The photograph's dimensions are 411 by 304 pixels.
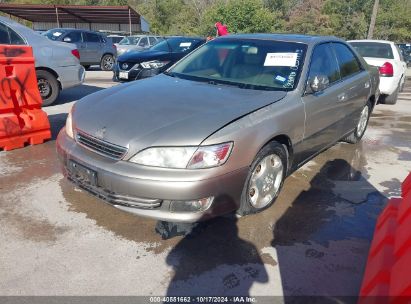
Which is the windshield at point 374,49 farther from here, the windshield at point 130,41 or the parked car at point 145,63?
the windshield at point 130,41

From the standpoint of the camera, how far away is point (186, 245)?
286cm

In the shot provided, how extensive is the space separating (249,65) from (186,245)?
6.63 feet

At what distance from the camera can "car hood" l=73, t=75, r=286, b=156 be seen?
2.70m

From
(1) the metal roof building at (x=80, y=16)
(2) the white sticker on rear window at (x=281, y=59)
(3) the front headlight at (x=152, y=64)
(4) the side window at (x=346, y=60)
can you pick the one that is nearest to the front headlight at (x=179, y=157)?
(2) the white sticker on rear window at (x=281, y=59)

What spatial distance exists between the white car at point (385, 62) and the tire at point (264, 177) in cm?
652

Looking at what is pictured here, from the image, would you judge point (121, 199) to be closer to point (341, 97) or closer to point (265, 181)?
point (265, 181)

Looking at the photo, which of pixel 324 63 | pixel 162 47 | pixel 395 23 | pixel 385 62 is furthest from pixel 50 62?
pixel 395 23

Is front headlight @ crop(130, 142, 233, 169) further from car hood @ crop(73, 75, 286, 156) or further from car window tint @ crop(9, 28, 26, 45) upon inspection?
car window tint @ crop(9, 28, 26, 45)

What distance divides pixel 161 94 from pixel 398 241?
7.35ft

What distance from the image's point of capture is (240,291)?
2.40 metres

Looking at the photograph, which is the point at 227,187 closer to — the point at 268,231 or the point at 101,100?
the point at 268,231

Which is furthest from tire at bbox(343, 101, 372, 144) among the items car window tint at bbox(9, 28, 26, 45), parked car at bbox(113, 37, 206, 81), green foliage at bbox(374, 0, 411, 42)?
green foliage at bbox(374, 0, 411, 42)

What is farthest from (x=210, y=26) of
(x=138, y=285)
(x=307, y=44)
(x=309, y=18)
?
(x=138, y=285)

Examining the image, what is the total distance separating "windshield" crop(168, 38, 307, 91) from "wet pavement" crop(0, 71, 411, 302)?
1.19 metres
